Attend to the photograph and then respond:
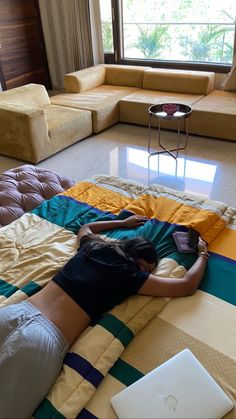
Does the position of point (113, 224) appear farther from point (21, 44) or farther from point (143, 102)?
point (21, 44)

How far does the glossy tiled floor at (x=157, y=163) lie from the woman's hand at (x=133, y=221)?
105 centimetres

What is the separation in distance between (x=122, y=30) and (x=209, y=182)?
3.07 m

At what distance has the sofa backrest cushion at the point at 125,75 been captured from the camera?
4.45 metres

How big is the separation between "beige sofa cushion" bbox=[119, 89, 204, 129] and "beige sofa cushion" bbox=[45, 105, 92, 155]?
51cm

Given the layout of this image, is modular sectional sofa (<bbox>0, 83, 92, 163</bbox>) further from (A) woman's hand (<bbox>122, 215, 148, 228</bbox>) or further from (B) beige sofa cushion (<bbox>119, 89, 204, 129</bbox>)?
(A) woman's hand (<bbox>122, 215, 148, 228</bbox>)

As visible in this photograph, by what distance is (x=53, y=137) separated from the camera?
134 inches

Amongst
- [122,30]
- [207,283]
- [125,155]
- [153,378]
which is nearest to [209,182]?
[125,155]

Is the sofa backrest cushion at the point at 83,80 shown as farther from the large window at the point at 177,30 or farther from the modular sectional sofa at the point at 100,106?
the large window at the point at 177,30

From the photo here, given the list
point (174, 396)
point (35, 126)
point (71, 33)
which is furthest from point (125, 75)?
point (174, 396)

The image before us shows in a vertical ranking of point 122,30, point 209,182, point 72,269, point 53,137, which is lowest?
point 209,182

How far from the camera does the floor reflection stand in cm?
290

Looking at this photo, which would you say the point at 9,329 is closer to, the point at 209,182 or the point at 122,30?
the point at 209,182

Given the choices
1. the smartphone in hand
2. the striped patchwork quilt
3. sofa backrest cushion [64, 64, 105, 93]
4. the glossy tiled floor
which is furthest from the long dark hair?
sofa backrest cushion [64, 64, 105, 93]

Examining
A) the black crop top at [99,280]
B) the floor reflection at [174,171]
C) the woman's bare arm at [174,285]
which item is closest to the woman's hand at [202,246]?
the woman's bare arm at [174,285]
